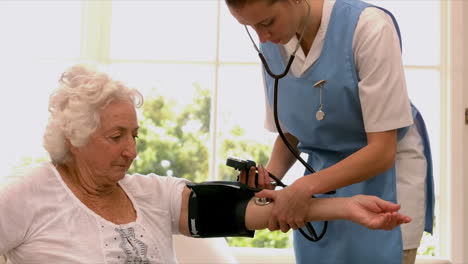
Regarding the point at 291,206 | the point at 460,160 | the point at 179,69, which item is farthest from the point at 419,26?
the point at 291,206

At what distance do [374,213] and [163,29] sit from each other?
2.40 metres

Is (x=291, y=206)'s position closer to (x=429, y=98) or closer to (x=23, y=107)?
(x=429, y=98)

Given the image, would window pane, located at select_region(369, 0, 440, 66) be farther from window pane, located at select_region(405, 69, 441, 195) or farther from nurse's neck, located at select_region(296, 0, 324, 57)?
nurse's neck, located at select_region(296, 0, 324, 57)

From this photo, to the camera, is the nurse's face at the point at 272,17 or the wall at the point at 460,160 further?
the wall at the point at 460,160

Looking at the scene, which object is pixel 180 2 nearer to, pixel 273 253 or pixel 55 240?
pixel 273 253

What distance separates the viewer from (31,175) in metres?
1.99

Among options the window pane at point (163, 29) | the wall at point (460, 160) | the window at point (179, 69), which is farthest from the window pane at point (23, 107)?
the wall at point (460, 160)

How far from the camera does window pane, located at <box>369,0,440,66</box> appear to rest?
374 centimetres

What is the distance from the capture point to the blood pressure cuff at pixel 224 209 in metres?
2.06

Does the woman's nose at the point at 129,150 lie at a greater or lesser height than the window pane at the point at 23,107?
lesser

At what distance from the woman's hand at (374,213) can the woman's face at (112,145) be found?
607 mm

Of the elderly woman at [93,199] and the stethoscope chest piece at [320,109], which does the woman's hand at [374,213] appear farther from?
the stethoscope chest piece at [320,109]

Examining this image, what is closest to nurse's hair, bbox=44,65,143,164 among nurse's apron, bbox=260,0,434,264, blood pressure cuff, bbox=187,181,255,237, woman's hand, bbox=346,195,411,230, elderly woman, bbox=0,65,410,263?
elderly woman, bbox=0,65,410,263

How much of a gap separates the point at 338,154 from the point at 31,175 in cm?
82
